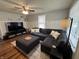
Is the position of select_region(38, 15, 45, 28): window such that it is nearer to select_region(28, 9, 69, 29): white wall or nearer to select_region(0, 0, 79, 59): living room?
select_region(0, 0, 79, 59): living room

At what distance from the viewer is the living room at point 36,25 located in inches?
88.0

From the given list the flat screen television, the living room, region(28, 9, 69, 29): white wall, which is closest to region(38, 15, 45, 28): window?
the living room

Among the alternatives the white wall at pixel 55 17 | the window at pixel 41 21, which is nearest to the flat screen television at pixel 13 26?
the window at pixel 41 21

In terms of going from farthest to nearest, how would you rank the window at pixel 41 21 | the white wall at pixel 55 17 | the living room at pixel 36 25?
the window at pixel 41 21 → the white wall at pixel 55 17 → the living room at pixel 36 25

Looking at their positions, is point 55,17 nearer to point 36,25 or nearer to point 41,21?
point 41,21

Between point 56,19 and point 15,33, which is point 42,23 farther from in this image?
point 15,33

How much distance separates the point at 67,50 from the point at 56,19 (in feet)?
9.92

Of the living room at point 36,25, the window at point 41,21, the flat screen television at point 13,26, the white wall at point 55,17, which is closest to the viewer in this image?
the living room at point 36,25

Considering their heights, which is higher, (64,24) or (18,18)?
(18,18)

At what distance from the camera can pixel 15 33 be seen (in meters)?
4.62

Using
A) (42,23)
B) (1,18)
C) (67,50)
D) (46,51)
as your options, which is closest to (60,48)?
(67,50)

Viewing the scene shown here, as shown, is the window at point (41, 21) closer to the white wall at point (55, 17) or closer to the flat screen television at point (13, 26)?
the white wall at point (55, 17)

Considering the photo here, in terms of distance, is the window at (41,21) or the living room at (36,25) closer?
the living room at (36,25)

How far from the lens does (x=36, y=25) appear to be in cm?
573
